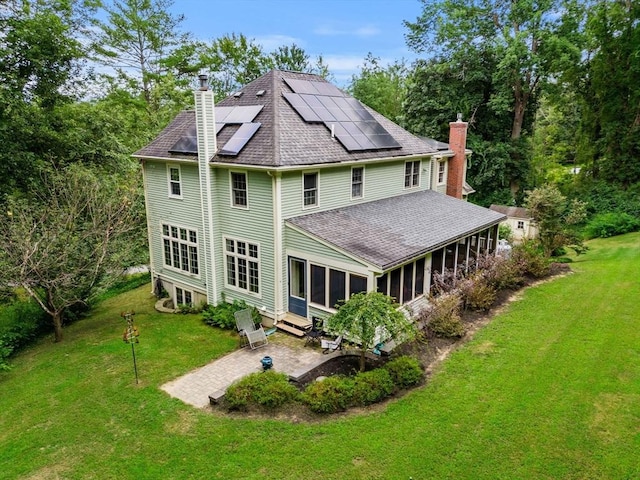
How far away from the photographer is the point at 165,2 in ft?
106

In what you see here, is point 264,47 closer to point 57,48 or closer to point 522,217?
point 57,48

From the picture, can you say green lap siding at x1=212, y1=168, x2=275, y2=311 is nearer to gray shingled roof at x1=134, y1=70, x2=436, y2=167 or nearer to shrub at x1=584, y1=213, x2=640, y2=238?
gray shingled roof at x1=134, y1=70, x2=436, y2=167

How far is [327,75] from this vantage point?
4009cm

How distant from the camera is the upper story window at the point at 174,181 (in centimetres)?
1613

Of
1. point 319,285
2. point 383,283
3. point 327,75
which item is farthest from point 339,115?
point 327,75

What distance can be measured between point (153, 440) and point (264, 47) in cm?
3364

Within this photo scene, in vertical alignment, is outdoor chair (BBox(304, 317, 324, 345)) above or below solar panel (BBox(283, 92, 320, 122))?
below

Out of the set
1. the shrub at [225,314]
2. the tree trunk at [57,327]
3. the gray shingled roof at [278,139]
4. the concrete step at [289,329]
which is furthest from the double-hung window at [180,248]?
the concrete step at [289,329]

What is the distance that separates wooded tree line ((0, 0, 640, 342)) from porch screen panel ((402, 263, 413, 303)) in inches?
456

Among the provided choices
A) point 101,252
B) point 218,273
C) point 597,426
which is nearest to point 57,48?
point 101,252

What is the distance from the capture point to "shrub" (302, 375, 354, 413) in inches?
370

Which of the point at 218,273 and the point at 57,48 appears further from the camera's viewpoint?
the point at 57,48

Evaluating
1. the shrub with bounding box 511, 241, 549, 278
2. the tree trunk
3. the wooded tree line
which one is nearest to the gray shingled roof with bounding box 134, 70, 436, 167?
the wooded tree line

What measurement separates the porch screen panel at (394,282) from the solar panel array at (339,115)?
487 centimetres
